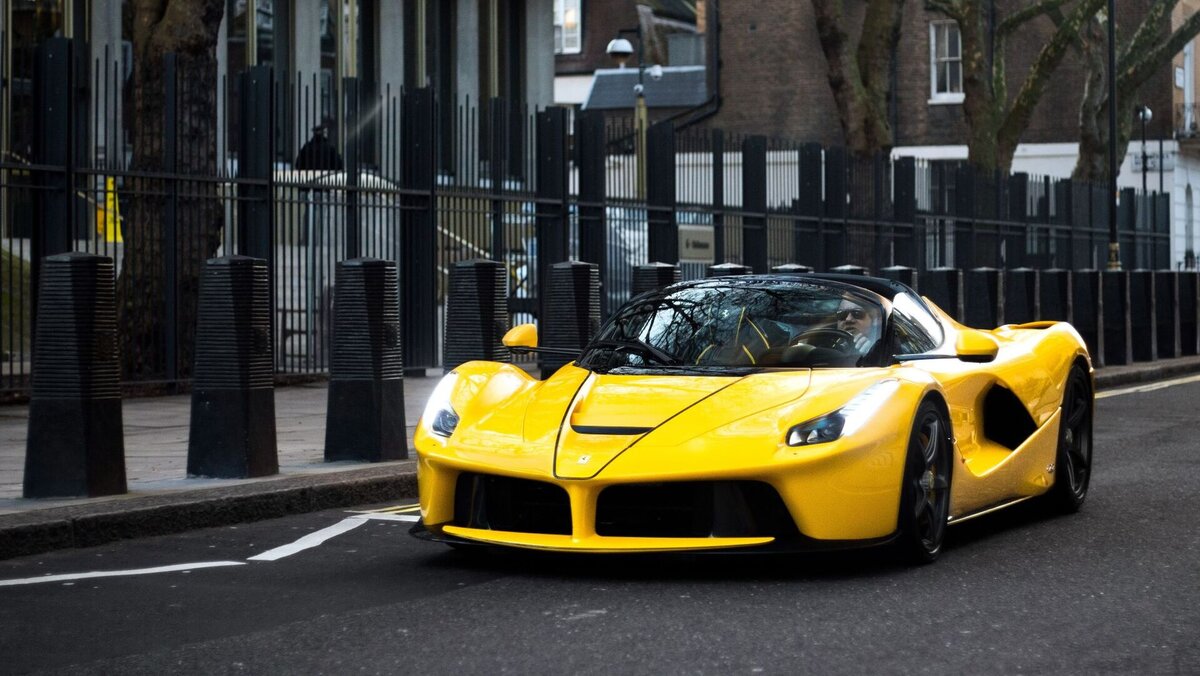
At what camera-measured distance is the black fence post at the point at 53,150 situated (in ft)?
45.9

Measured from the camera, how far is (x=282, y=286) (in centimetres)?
1642

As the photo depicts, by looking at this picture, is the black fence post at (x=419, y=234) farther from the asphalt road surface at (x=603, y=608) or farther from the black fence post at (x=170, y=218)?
the asphalt road surface at (x=603, y=608)

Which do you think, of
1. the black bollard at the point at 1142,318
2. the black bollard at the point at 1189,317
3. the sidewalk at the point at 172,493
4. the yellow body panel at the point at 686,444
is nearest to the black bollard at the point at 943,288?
the black bollard at the point at 1142,318

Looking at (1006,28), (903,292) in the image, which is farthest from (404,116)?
(1006,28)

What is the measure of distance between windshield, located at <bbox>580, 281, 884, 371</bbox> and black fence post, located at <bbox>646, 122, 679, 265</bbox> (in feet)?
40.0

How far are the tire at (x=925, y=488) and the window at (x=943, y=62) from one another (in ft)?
149

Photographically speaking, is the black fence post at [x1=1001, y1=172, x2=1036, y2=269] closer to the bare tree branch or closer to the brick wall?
the bare tree branch

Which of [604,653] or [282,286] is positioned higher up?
[282,286]

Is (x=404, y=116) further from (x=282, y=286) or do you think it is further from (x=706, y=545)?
(x=706, y=545)

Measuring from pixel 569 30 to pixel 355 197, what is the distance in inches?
2093

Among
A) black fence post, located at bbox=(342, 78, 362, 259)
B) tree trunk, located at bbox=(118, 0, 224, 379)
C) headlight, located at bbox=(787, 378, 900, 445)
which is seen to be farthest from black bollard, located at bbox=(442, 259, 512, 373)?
black fence post, located at bbox=(342, 78, 362, 259)

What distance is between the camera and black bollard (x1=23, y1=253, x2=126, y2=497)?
8.40 metres

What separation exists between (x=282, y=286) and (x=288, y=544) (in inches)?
342

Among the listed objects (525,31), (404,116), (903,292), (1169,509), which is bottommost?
(1169,509)
